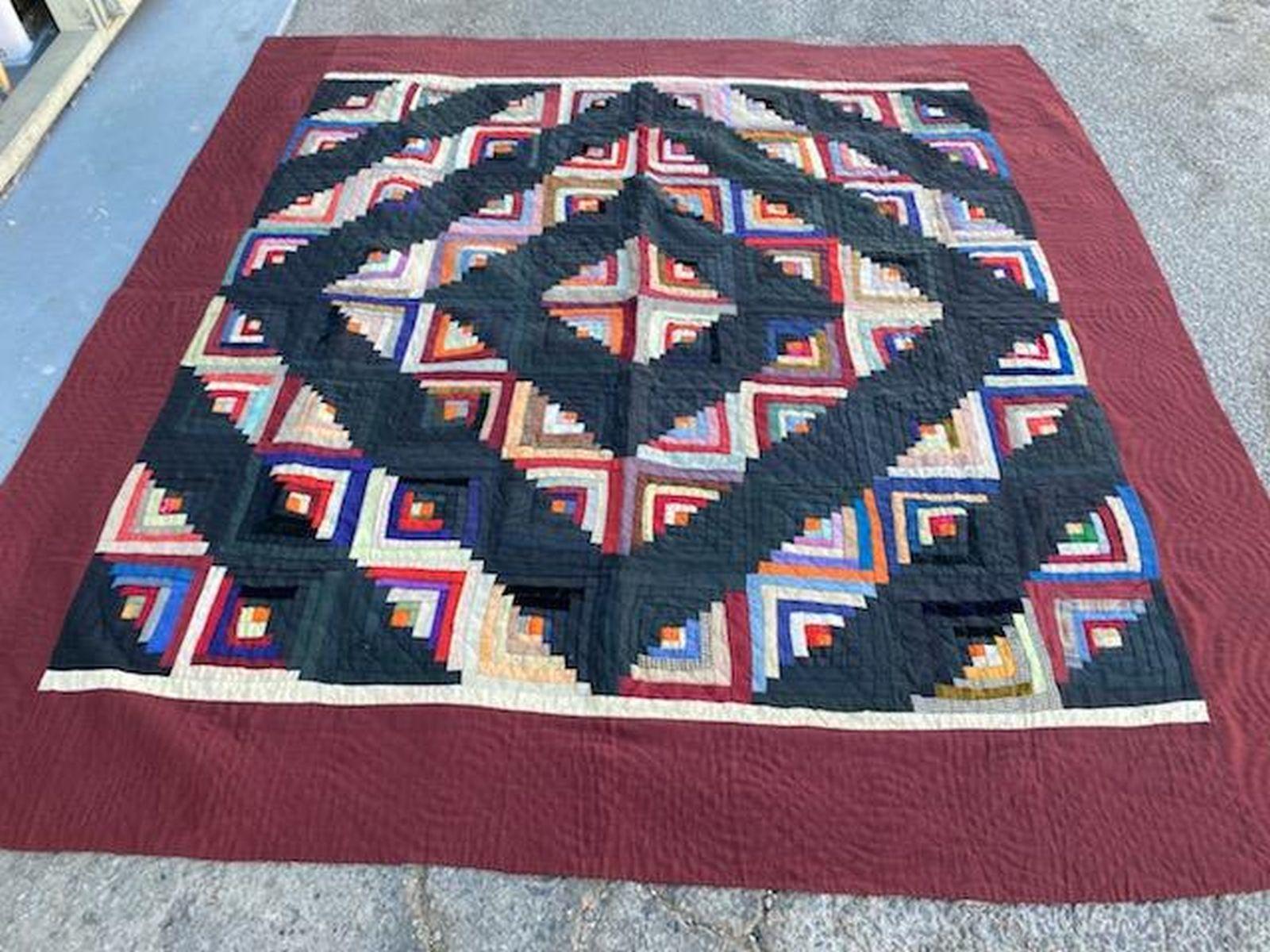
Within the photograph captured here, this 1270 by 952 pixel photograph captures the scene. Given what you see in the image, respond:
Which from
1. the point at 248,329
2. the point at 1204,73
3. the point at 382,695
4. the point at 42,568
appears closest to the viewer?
the point at 382,695

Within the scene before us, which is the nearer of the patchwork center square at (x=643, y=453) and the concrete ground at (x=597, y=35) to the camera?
the concrete ground at (x=597, y=35)

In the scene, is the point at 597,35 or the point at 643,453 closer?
the point at 643,453

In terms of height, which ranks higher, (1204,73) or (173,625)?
(173,625)

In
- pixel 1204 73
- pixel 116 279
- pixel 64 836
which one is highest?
pixel 116 279

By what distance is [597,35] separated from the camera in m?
2.06

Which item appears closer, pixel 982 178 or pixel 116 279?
pixel 116 279

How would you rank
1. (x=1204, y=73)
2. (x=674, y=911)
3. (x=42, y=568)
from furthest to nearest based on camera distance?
(x=1204, y=73) < (x=42, y=568) < (x=674, y=911)

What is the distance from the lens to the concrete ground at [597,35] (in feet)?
3.31

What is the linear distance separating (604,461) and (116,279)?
798mm

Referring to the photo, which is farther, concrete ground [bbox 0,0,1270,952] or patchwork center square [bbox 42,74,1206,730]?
patchwork center square [bbox 42,74,1206,730]

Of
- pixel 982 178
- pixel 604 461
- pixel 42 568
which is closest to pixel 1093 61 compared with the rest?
pixel 982 178

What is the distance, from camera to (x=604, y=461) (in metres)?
1.34

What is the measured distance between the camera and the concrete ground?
101cm

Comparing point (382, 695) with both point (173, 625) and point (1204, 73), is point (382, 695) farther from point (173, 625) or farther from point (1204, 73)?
point (1204, 73)
